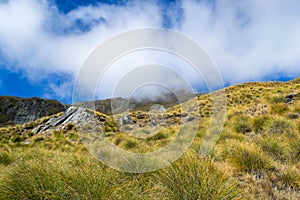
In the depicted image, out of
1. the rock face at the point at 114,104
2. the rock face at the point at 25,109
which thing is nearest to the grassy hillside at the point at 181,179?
the rock face at the point at 114,104

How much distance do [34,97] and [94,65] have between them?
133m

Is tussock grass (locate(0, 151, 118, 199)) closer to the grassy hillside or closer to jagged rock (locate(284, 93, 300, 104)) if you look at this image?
the grassy hillside

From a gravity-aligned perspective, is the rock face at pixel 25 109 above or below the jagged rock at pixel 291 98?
above

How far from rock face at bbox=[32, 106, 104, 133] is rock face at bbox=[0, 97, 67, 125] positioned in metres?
98.4

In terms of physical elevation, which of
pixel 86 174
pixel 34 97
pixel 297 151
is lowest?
pixel 86 174

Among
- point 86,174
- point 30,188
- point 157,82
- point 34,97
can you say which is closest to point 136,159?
point 86,174

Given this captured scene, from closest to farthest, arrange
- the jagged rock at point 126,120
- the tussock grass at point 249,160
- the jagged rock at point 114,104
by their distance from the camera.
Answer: the tussock grass at point 249,160 → the jagged rock at point 114,104 → the jagged rock at point 126,120

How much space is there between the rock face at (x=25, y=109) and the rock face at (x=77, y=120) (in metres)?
98.4

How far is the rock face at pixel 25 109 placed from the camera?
109 m

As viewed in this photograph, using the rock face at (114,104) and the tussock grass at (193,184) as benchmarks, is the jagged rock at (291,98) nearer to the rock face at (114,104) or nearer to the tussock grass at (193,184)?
the rock face at (114,104)

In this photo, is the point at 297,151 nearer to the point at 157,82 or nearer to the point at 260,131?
the point at 260,131

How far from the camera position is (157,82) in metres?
8.70

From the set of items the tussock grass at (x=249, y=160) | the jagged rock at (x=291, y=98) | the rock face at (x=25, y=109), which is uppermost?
the rock face at (x=25, y=109)

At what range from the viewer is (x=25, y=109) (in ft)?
374
